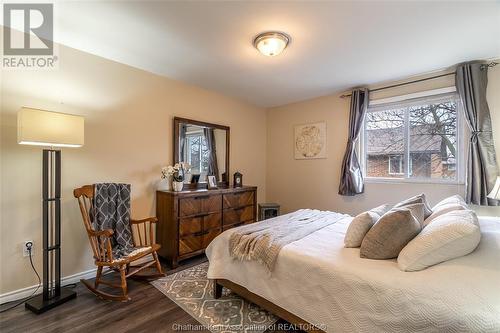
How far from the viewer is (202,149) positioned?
12.2 feet

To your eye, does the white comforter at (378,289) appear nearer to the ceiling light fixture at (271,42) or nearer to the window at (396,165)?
the window at (396,165)

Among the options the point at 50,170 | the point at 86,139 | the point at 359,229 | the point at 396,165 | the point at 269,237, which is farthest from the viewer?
the point at 396,165

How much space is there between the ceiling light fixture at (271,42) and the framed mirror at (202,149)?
5.42ft

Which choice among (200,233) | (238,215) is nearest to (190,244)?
(200,233)

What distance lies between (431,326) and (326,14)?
86.0 inches

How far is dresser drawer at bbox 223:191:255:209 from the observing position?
3527mm

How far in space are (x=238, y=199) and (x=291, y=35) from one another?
234cm

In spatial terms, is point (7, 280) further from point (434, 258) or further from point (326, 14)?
point (326, 14)

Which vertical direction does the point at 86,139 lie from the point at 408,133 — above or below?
below

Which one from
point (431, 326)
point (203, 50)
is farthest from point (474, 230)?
point (203, 50)

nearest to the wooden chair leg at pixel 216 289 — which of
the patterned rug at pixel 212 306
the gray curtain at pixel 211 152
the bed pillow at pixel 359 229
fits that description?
the patterned rug at pixel 212 306

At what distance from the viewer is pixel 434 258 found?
1359mm

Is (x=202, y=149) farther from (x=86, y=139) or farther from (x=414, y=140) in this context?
(x=414, y=140)

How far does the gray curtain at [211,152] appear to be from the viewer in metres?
3.81
